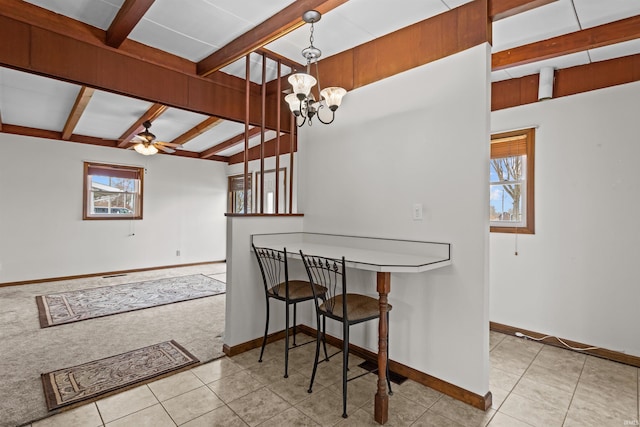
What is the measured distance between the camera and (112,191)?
6.32m

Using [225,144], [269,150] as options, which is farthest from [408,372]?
[225,144]

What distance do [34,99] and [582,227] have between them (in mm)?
6547

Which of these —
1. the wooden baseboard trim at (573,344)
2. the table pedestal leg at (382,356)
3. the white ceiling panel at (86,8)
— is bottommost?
the wooden baseboard trim at (573,344)

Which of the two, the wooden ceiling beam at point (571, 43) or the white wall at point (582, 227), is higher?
the wooden ceiling beam at point (571, 43)

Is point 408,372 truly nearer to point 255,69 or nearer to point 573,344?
point 573,344

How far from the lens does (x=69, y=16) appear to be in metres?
2.46

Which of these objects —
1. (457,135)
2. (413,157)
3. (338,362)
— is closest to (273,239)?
(338,362)

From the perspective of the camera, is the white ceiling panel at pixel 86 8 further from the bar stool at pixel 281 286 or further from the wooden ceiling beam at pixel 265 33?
the bar stool at pixel 281 286

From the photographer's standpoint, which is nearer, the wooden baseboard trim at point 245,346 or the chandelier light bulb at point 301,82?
the chandelier light bulb at point 301,82

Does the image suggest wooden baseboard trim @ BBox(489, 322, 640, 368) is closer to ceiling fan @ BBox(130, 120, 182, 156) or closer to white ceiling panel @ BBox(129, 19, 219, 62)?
white ceiling panel @ BBox(129, 19, 219, 62)

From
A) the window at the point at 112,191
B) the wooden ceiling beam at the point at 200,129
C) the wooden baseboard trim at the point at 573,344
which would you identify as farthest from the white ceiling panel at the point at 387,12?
the window at the point at 112,191

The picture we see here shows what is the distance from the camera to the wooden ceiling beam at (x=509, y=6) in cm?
199

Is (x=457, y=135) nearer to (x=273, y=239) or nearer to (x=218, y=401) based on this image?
(x=273, y=239)

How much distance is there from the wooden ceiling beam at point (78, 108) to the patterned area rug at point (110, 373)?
2.59m
